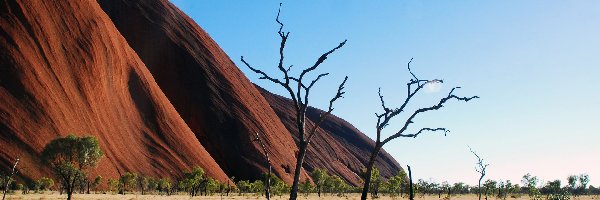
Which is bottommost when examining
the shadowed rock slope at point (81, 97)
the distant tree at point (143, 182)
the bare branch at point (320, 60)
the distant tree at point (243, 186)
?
the distant tree at point (243, 186)

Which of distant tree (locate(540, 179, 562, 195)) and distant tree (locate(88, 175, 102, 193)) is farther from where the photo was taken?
distant tree (locate(540, 179, 562, 195))

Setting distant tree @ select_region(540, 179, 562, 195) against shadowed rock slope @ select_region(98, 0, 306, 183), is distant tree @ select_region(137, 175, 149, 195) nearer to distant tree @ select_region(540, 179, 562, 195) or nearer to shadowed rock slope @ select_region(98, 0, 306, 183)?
shadowed rock slope @ select_region(98, 0, 306, 183)

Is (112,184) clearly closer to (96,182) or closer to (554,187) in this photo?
(96,182)

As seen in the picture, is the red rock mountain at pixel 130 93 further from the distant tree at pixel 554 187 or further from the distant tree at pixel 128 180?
the distant tree at pixel 554 187

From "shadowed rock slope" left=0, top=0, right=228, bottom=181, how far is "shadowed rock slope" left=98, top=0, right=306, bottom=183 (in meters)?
11.9

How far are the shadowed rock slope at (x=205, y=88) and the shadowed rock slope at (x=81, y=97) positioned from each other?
11.9 m

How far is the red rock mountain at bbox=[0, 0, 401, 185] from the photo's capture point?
84.2 m

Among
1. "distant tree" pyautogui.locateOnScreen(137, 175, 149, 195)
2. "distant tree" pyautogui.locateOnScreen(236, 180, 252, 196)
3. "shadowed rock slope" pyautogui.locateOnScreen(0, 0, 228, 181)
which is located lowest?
"distant tree" pyautogui.locateOnScreen(236, 180, 252, 196)

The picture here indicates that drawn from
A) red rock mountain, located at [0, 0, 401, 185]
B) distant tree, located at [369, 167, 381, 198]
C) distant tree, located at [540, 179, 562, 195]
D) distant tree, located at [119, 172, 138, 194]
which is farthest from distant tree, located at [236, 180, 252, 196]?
distant tree, located at [540, 179, 562, 195]

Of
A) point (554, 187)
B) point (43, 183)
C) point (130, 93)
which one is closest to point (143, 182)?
point (43, 183)

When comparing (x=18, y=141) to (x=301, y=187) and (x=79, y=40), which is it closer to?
(x=79, y=40)

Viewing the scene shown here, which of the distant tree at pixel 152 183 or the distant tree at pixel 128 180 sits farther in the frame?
the distant tree at pixel 152 183

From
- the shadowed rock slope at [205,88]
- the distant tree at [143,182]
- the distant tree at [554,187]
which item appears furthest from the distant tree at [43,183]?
the distant tree at [554,187]

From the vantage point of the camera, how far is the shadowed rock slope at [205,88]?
12162cm
